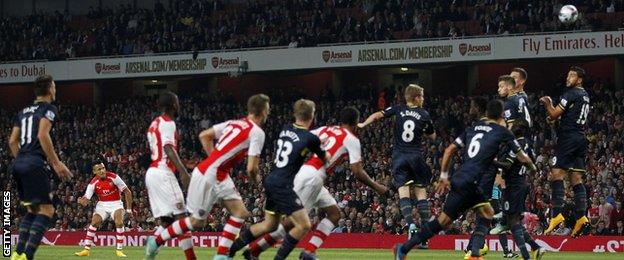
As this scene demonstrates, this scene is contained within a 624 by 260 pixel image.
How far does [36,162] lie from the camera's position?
1509cm

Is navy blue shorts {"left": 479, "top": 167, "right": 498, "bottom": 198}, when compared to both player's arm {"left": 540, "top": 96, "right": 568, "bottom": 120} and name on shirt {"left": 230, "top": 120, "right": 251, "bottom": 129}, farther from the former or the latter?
name on shirt {"left": 230, "top": 120, "right": 251, "bottom": 129}

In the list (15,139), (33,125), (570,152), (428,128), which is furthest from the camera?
(428,128)

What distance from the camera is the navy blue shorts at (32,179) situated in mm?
15031

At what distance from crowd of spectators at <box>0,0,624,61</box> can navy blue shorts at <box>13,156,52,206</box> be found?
84.8 ft

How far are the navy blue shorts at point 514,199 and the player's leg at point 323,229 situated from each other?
270cm

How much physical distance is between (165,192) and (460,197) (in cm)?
387

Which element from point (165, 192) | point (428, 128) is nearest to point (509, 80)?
point (428, 128)

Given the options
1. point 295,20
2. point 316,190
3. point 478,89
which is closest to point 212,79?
point 295,20

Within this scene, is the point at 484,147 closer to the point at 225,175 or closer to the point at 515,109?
the point at 515,109

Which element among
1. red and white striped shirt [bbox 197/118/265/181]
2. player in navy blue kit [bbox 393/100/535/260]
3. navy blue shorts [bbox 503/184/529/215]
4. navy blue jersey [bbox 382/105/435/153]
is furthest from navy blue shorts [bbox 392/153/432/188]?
red and white striped shirt [bbox 197/118/265/181]

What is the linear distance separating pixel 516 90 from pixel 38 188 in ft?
24.1

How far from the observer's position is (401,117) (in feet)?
62.1

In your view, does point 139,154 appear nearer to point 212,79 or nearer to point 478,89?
point 212,79

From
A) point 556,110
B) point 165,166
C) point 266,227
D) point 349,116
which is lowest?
point 266,227
